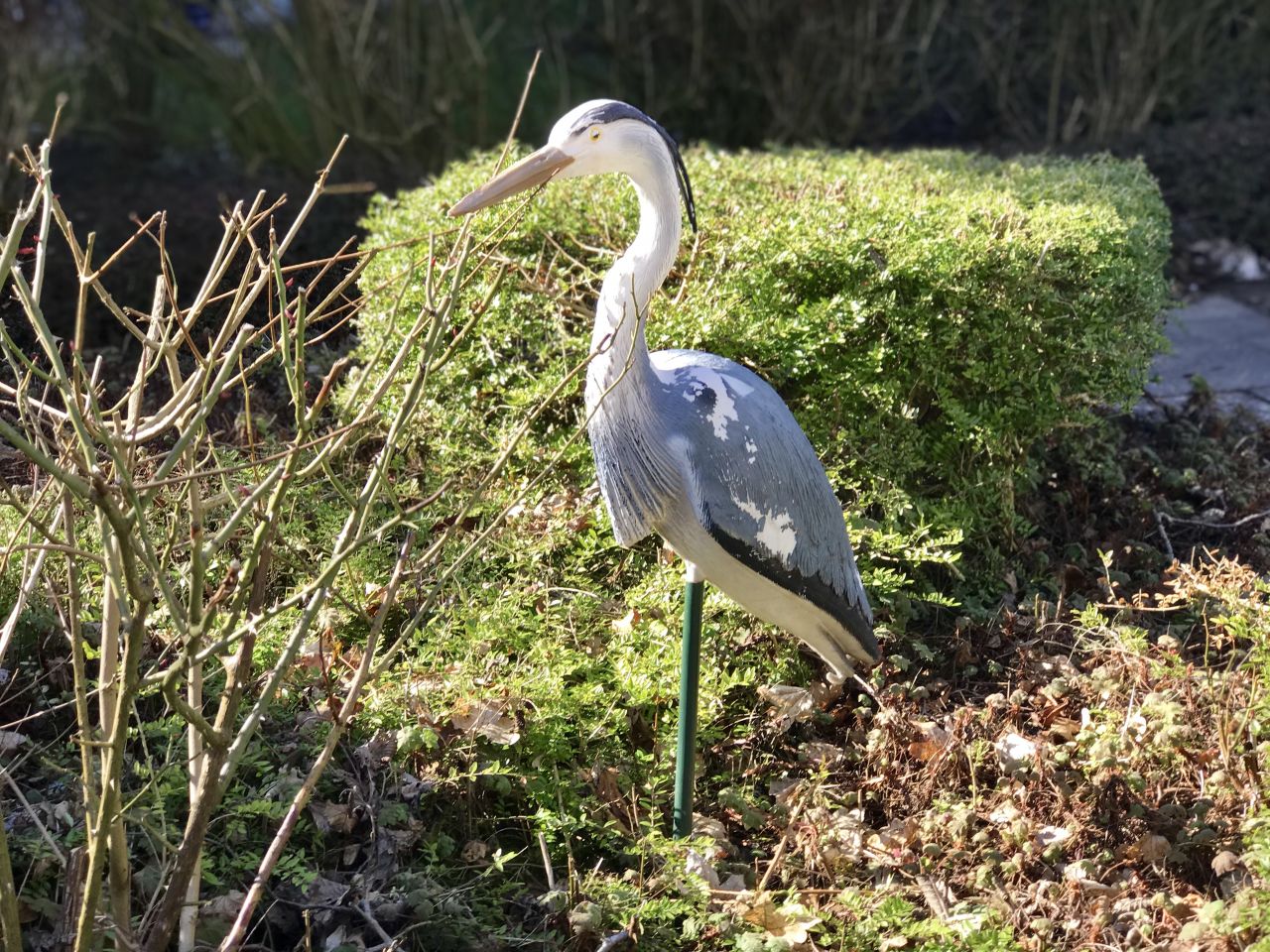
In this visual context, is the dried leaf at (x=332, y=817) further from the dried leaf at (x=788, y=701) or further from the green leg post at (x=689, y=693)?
the dried leaf at (x=788, y=701)

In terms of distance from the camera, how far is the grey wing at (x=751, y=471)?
102 inches

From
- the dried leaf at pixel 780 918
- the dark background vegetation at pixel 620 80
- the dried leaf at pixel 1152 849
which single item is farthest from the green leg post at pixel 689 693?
the dark background vegetation at pixel 620 80

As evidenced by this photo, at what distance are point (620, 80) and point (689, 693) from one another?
6.42 m

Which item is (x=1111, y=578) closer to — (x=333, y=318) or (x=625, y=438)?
(x=625, y=438)

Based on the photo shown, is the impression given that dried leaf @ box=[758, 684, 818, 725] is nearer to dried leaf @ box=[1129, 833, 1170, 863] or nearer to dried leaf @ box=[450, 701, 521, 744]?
dried leaf @ box=[450, 701, 521, 744]

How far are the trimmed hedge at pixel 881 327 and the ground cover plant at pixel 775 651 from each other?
0.01 meters

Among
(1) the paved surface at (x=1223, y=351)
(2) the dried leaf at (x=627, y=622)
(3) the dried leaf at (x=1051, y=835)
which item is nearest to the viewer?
(3) the dried leaf at (x=1051, y=835)

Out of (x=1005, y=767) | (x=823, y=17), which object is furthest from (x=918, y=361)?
(x=823, y=17)

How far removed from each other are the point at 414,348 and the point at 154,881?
A: 1.76m

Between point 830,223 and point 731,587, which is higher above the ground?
point 830,223

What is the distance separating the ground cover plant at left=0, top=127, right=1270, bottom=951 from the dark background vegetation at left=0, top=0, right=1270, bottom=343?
365cm

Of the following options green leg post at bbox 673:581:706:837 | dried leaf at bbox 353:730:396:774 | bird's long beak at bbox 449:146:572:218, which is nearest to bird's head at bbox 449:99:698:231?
bird's long beak at bbox 449:146:572:218

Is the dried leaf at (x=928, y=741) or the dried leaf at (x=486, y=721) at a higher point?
the dried leaf at (x=486, y=721)

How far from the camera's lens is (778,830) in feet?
9.62
